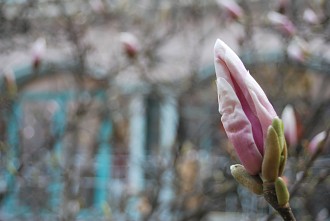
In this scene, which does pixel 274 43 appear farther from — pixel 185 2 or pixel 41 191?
pixel 41 191

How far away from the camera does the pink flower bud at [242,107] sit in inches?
42.2

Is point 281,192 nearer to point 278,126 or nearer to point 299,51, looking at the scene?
point 278,126

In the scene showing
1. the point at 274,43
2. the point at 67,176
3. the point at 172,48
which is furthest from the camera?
the point at 172,48

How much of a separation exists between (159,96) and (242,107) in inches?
Result: 152

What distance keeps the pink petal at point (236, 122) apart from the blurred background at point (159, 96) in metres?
0.86

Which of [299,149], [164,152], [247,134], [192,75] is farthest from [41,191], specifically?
[247,134]

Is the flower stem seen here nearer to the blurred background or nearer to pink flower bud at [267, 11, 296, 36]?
the blurred background

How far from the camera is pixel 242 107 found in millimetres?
1090

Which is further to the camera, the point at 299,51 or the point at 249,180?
the point at 299,51

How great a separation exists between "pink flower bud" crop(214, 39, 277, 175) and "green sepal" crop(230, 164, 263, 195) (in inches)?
0.9

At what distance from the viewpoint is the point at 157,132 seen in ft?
33.9

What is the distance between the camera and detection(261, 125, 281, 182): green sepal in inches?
41.9

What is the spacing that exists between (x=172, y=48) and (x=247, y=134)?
7.71 metres

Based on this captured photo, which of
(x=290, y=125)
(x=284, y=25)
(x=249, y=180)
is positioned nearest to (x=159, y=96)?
(x=284, y=25)
